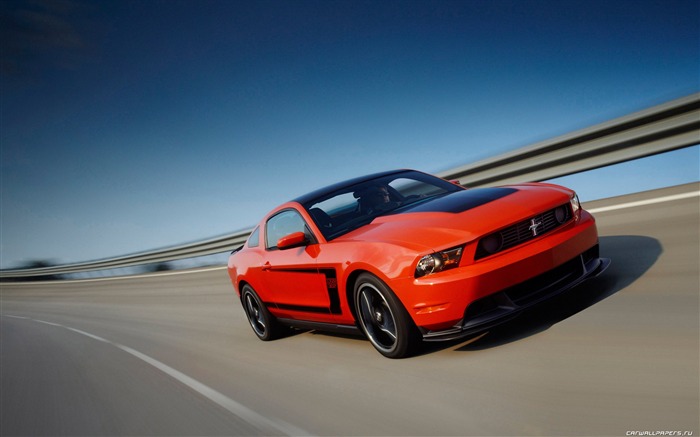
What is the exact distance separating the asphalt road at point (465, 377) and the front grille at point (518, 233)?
59cm

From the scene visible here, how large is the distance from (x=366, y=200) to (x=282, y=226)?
0.99 metres

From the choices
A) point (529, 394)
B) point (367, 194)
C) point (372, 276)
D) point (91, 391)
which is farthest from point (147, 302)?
point (529, 394)

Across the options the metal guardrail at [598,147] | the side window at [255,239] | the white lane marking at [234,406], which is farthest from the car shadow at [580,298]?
the side window at [255,239]

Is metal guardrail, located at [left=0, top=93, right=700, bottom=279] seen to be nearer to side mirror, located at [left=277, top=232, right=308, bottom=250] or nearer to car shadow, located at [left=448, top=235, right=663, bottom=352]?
car shadow, located at [left=448, top=235, right=663, bottom=352]

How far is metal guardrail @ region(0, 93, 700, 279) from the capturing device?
6.36 meters

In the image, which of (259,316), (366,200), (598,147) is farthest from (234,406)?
(598,147)

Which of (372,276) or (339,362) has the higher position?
(372,276)

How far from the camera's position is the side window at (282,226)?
5602 millimetres

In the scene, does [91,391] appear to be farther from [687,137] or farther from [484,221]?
[687,137]

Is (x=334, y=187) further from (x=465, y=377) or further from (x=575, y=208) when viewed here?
(x=465, y=377)

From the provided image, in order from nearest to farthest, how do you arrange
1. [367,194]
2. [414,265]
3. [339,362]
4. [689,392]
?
[689,392]
[414,265]
[339,362]
[367,194]

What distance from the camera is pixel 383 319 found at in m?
4.44

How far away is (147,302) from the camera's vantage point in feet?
47.7

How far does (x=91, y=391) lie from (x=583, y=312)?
447cm
